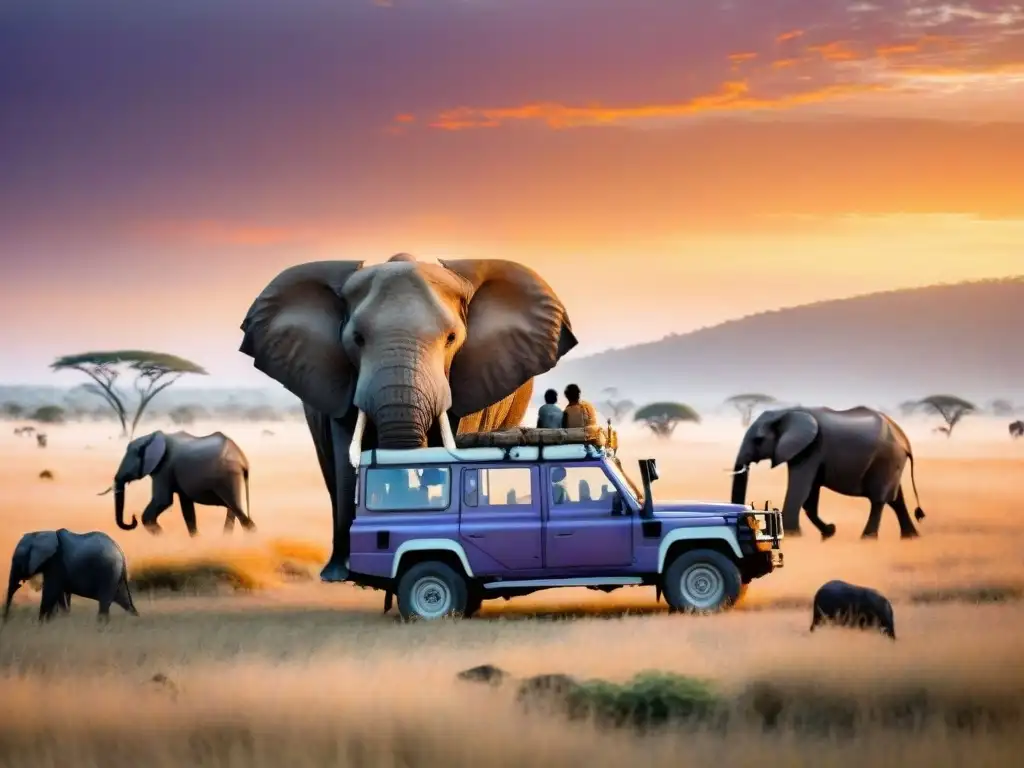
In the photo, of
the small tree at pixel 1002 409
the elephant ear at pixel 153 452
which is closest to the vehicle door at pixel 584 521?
the elephant ear at pixel 153 452

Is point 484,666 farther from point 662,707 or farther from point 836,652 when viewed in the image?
point 836,652

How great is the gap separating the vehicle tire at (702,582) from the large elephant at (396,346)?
3.43 meters

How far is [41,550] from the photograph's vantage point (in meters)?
19.4

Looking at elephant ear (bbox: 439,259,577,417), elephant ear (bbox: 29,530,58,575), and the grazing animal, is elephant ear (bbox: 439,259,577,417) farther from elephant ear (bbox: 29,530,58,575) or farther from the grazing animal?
the grazing animal

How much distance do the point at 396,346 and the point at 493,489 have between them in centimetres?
264

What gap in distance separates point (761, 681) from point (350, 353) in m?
9.64

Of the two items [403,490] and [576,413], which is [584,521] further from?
[576,413]

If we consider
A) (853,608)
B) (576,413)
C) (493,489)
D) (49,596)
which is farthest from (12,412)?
(853,608)

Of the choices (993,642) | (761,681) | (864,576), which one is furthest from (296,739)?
(864,576)

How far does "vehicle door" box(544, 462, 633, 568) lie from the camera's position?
19.4 meters

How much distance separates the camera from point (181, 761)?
12.2 meters

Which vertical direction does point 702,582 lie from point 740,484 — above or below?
below

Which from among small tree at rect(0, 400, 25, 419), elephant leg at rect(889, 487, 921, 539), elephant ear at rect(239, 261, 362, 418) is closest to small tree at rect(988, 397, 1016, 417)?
small tree at rect(0, 400, 25, 419)

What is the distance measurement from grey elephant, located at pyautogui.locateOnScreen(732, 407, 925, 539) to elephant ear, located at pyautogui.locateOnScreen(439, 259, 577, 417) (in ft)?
27.3
